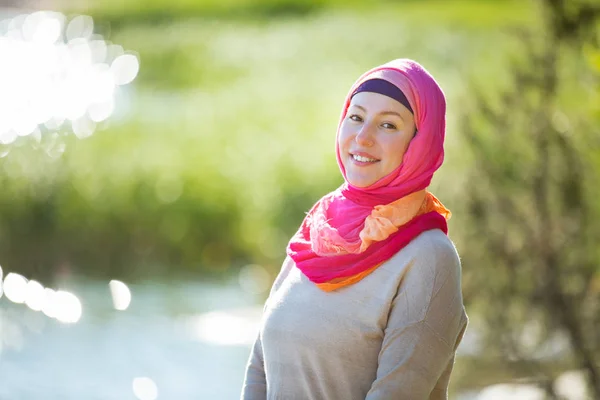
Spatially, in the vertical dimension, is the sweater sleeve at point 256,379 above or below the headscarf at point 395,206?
below

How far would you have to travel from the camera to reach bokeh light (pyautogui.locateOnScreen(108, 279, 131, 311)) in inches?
291

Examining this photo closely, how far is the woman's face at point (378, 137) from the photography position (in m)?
2.03

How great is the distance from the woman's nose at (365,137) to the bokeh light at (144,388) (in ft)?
12.9

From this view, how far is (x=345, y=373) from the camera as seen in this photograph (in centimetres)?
201

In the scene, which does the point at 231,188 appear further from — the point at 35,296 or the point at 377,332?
the point at 377,332

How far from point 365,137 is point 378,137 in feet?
0.09

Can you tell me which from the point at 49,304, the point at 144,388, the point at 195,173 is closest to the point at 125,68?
the point at 195,173

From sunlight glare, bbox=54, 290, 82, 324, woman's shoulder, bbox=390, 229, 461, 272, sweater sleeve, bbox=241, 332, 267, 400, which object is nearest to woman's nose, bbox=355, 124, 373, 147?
woman's shoulder, bbox=390, 229, 461, 272

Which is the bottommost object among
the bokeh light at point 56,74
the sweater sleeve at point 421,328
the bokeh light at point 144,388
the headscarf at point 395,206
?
the sweater sleeve at point 421,328

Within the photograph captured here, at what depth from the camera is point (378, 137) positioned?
2037 millimetres

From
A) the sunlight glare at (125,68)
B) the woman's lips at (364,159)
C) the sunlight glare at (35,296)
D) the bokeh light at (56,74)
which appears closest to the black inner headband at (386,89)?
the woman's lips at (364,159)

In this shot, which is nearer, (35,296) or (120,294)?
(35,296)

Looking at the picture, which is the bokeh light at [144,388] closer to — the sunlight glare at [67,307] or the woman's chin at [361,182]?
the sunlight glare at [67,307]

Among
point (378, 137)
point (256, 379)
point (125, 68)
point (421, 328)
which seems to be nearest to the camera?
point (421, 328)
